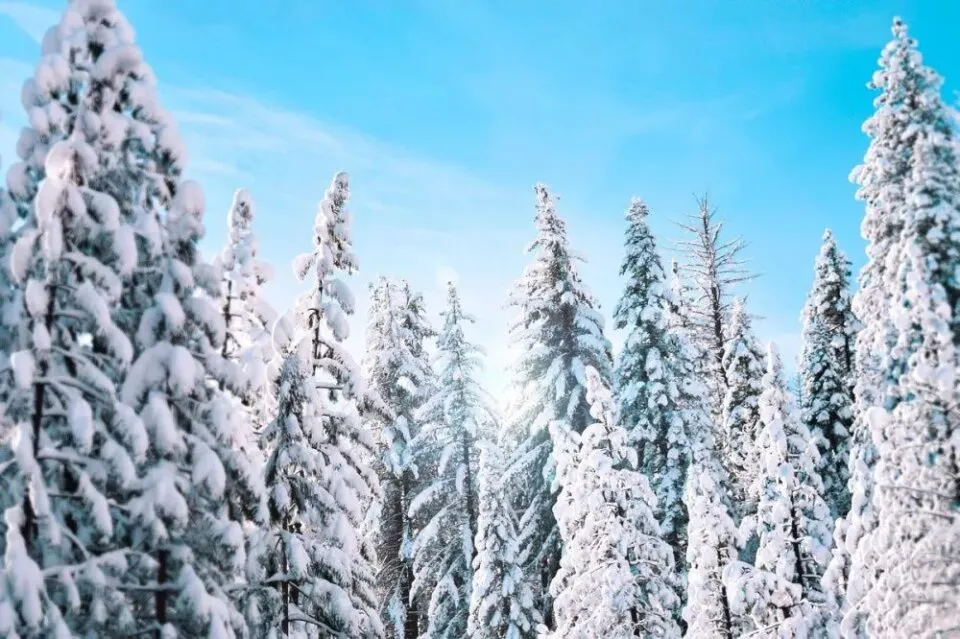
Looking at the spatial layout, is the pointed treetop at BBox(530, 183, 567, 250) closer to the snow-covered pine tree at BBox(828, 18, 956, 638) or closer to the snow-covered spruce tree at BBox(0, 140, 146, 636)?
the snow-covered pine tree at BBox(828, 18, 956, 638)

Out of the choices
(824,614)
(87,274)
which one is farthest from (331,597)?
(824,614)

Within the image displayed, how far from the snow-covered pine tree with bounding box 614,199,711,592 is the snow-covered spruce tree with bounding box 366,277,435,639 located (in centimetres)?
825

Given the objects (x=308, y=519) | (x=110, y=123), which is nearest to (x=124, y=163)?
(x=110, y=123)

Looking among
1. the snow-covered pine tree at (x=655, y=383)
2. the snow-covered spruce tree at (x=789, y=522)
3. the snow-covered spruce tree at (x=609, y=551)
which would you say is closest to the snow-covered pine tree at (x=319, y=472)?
the snow-covered spruce tree at (x=609, y=551)

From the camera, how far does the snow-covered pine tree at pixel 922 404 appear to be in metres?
11.4

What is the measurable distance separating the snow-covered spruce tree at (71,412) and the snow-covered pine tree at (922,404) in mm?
11984

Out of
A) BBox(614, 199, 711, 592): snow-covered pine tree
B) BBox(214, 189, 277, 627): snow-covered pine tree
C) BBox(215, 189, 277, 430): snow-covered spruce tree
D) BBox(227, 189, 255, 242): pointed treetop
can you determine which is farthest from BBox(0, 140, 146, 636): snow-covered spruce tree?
BBox(614, 199, 711, 592): snow-covered pine tree

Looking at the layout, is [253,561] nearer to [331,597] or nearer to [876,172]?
[331,597]

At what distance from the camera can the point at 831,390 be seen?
27.9 meters

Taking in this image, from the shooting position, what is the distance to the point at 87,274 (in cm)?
887

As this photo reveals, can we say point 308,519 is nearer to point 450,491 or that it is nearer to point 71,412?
point 71,412

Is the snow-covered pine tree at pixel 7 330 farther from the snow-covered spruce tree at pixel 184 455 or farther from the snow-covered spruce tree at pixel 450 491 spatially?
the snow-covered spruce tree at pixel 450 491

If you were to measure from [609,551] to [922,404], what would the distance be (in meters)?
7.69

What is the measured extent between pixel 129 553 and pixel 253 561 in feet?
8.92
